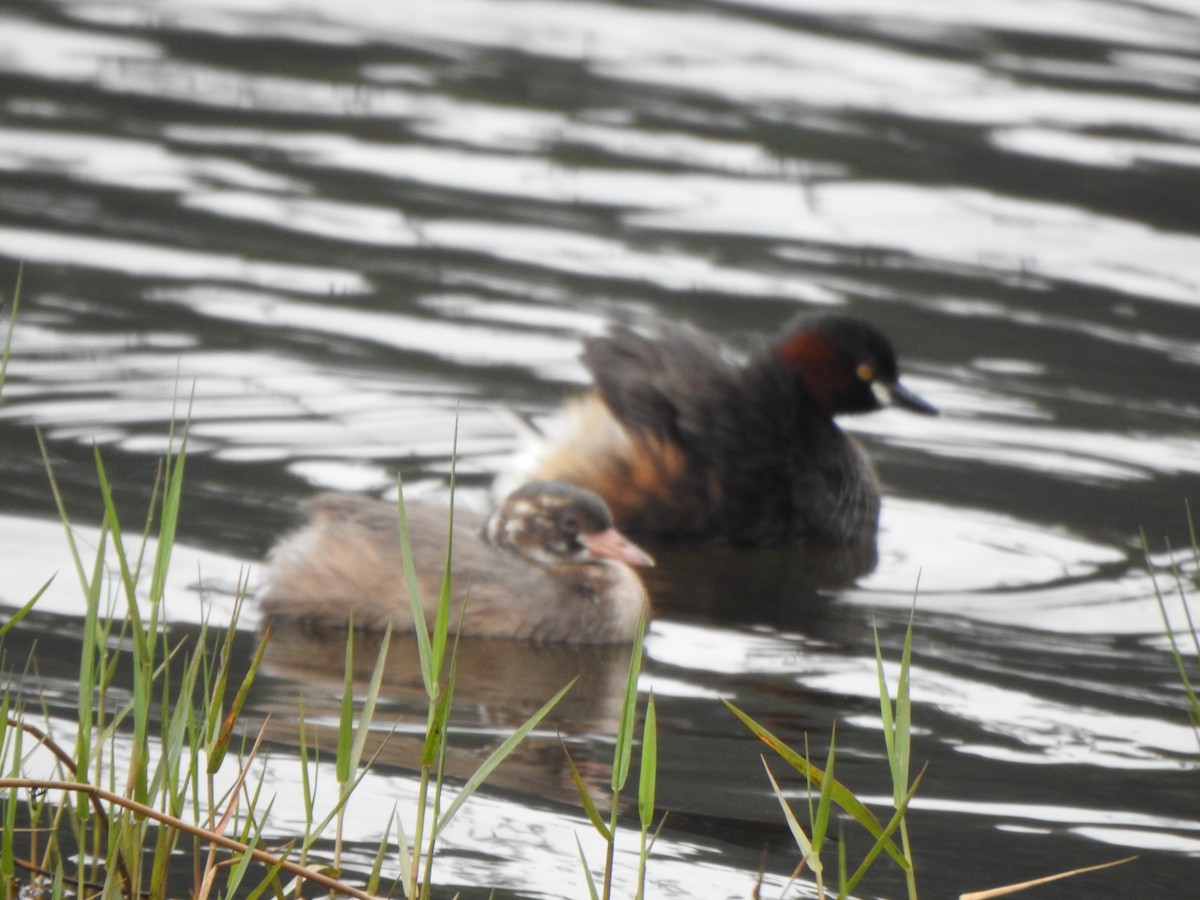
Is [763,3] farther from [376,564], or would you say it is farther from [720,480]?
[376,564]

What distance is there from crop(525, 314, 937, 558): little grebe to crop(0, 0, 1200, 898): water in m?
0.18

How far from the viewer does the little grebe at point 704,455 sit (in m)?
7.06

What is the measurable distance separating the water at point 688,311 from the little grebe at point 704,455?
0.18 meters

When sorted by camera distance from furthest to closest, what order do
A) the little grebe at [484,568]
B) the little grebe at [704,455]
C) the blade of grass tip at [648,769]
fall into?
the little grebe at [704,455]
the little grebe at [484,568]
the blade of grass tip at [648,769]

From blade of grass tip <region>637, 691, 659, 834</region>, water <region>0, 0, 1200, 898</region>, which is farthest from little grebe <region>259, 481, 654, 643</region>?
blade of grass tip <region>637, 691, 659, 834</region>

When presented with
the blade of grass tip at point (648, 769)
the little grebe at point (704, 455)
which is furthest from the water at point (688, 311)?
the blade of grass tip at point (648, 769)

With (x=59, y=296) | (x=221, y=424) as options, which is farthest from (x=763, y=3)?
(x=221, y=424)

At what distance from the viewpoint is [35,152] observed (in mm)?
11031

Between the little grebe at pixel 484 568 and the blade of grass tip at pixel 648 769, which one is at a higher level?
the blade of grass tip at pixel 648 769

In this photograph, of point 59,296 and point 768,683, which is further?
point 59,296

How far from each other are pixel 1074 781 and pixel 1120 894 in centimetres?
65

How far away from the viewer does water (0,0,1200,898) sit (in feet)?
16.3

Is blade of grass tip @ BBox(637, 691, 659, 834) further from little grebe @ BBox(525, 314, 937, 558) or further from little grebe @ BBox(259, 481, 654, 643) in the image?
little grebe @ BBox(525, 314, 937, 558)

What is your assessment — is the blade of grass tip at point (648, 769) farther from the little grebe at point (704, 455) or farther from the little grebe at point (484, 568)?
the little grebe at point (704, 455)
